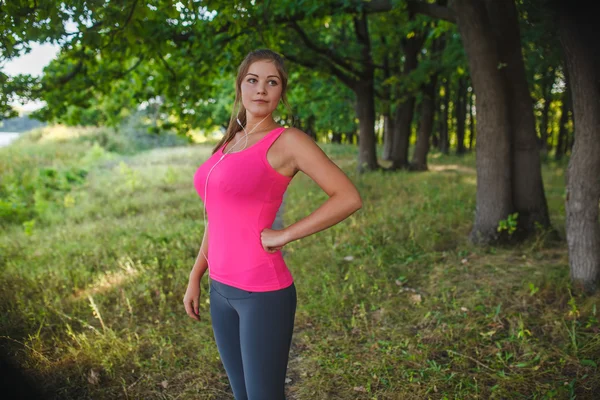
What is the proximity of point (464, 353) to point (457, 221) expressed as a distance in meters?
3.80

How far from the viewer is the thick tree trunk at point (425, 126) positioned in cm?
1580

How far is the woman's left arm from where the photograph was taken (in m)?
1.99

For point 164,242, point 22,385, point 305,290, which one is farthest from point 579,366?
point 164,242

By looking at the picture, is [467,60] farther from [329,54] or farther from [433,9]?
[329,54]

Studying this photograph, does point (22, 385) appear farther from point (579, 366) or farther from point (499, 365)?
point (579, 366)

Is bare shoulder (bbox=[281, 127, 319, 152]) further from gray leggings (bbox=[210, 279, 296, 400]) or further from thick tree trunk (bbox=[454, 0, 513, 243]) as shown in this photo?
thick tree trunk (bbox=[454, 0, 513, 243])

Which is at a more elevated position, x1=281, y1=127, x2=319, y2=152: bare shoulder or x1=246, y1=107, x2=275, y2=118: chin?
x1=246, y1=107, x2=275, y2=118: chin

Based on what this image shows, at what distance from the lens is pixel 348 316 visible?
4.78 m

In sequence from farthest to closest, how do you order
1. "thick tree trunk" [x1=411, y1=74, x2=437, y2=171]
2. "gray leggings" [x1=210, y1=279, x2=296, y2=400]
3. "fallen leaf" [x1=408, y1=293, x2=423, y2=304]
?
"thick tree trunk" [x1=411, y1=74, x2=437, y2=171]
"fallen leaf" [x1=408, y1=293, x2=423, y2=304]
"gray leggings" [x1=210, y1=279, x2=296, y2=400]

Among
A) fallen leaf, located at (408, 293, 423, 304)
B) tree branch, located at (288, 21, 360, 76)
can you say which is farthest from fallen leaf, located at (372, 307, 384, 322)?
tree branch, located at (288, 21, 360, 76)

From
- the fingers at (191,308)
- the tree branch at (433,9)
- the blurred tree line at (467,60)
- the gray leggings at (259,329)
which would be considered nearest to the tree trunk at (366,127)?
the blurred tree line at (467,60)

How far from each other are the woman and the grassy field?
1.70m

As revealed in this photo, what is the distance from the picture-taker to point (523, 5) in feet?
17.2

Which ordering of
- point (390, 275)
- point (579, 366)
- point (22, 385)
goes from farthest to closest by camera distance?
point (390, 275)
point (579, 366)
point (22, 385)
